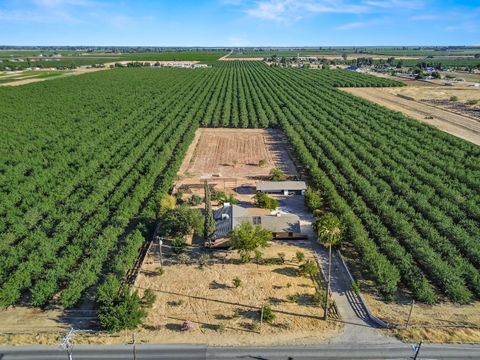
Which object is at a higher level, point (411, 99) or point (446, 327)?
point (411, 99)

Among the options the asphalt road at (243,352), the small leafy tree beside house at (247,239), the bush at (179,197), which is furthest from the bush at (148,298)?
the bush at (179,197)

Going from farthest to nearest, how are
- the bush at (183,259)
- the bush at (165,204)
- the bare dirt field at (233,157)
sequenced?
the bare dirt field at (233,157) → the bush at (165,204) → the bush at (183,259)

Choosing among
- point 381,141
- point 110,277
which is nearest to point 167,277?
point 110,277

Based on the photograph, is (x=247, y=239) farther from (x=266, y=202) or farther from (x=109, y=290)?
(x=109, y=290)

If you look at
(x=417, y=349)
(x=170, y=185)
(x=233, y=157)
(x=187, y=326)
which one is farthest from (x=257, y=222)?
(x=233, y=157)

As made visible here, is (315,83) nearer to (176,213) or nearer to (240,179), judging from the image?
(240,179)

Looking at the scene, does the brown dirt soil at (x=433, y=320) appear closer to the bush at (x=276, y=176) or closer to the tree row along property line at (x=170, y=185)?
the tree row along property line at (x=170, y=185)
